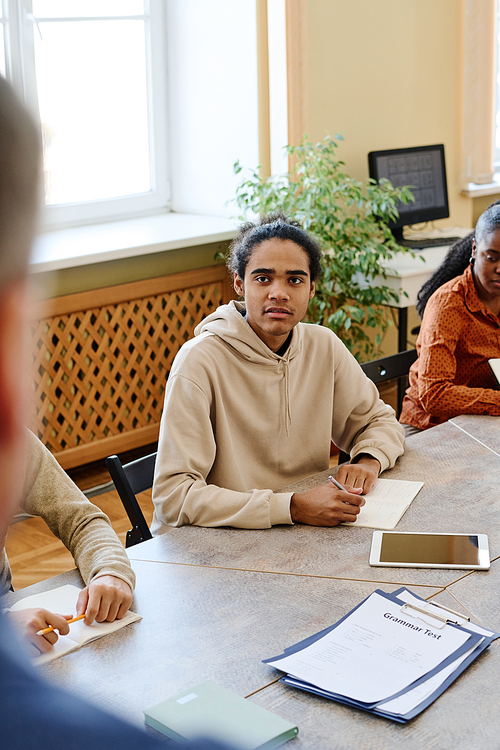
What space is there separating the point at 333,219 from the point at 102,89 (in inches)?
49.8

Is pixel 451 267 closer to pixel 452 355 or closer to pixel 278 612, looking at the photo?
pixel 452 355

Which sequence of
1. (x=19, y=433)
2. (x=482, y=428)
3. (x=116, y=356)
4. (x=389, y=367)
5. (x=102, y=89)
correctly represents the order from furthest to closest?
(x=102, y=89) → (x=116, y=356) → (x=389, y=367) → (x=482, y=428) → (x=19, y=433)

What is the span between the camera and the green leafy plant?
3.32 metres

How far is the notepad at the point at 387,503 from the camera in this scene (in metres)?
1.56

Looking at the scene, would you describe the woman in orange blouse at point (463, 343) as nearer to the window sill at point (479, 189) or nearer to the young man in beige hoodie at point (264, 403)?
the young man in beige hoodie at point (264, 403)

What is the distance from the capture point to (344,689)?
1.02 meters

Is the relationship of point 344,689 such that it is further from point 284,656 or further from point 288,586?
point 288,586

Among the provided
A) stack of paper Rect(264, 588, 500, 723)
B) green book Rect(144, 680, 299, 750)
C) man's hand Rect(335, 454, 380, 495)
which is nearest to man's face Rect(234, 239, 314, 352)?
man's hand Rect(335, 454, 380, 495)

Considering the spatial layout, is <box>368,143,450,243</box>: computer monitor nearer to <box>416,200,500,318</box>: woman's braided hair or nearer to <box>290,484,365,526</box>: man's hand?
<box>416,200,500,318</box>: woman's braided hair

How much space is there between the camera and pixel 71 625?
121cm

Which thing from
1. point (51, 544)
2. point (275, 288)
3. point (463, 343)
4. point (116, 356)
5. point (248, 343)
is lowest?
point (51, 544)

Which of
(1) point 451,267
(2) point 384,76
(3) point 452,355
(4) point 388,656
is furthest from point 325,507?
(2) point 384,76

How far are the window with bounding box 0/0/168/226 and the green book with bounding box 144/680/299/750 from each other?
2.71 meters

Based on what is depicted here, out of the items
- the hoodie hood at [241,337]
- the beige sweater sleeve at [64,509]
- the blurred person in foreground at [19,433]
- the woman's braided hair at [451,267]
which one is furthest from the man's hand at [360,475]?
the blurred person in foreground at [19,433]
